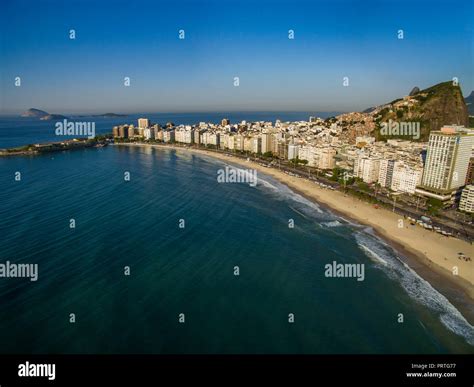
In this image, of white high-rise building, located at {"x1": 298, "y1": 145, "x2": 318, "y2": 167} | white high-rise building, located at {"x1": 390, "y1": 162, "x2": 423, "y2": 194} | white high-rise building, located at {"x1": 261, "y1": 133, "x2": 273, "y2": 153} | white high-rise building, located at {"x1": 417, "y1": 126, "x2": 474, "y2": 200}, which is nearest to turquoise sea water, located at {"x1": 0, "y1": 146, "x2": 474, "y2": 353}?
white high-rise building, located at {"x1": 390, "y1": 162, "x2": 423, "y2": 194}

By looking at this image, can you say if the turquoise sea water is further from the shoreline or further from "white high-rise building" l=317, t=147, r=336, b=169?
"white high-rise building" l=317, t=147, r=336, b=169

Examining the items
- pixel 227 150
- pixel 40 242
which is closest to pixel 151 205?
pixel 40 242

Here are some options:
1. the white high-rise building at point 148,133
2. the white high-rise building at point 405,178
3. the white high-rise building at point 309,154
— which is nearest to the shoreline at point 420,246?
the white high-rise building at point 405,178


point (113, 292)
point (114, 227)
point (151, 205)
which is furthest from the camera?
point (151, 205)

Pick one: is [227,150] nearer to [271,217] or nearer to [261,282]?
[271,217]

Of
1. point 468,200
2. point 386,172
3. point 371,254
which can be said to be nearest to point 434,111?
point 386,172
